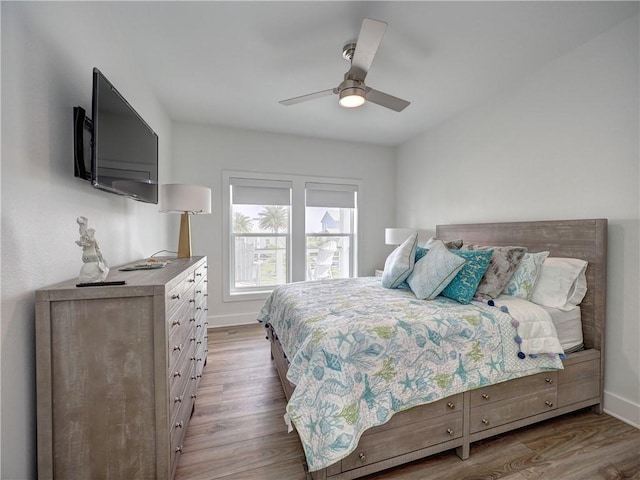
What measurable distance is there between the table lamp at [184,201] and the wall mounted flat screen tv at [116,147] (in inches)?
9.3

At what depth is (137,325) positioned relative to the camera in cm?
114

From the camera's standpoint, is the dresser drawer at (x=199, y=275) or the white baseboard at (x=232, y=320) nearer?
the dresser drawer at (x=199, y=275)

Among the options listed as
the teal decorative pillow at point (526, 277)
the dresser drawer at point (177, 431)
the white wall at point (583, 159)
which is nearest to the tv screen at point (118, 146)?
the dresser drawer at point (177, 431)

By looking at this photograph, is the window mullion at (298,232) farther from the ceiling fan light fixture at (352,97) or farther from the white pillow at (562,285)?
the white pillow at (562,285)

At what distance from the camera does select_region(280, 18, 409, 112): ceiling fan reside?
4.92ft

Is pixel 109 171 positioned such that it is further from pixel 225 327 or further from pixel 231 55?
pixel 225 327

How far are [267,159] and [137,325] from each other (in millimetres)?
3046

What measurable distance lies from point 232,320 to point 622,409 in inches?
147

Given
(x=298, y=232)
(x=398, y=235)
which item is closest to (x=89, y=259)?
(x=298, y=232)

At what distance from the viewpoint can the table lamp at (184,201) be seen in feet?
7.67

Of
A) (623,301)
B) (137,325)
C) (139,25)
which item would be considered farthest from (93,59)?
(623,301)

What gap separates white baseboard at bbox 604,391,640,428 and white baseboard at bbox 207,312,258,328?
3.47 meters

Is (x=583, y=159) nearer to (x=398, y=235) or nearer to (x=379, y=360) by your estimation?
(x=398, y=235)

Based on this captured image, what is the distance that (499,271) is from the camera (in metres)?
1.95
